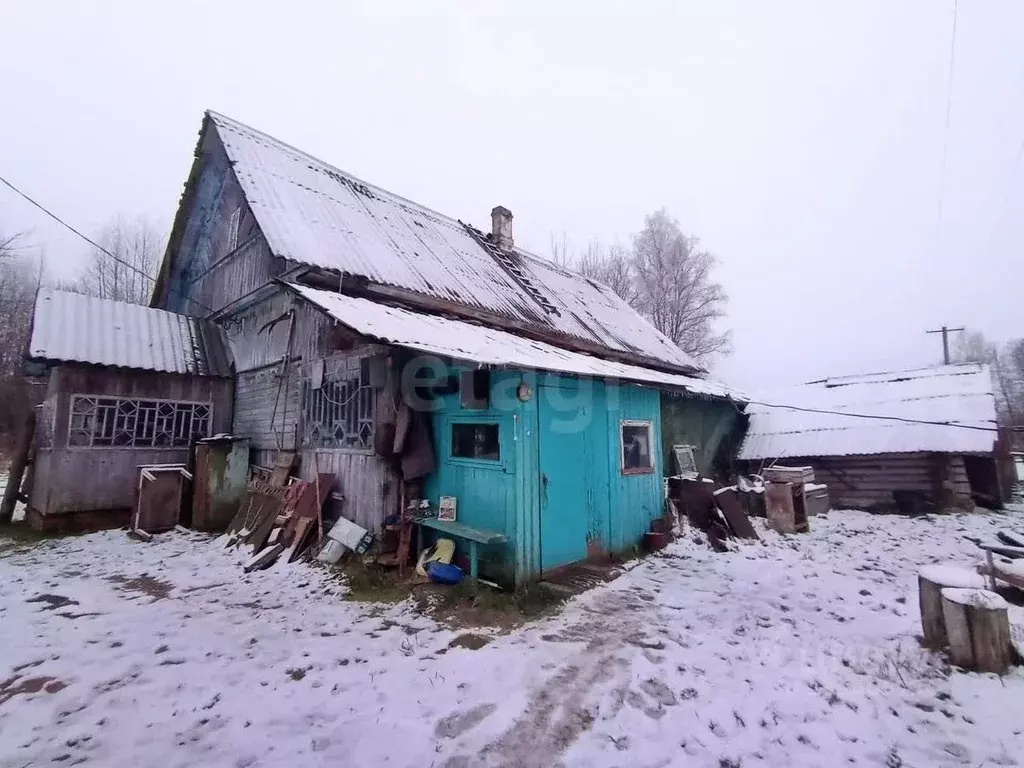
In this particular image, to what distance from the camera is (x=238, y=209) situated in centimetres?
1041

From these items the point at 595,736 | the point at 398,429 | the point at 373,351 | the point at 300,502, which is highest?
the point at 373,351

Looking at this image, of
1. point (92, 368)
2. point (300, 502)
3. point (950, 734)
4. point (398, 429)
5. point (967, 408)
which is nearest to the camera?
point (950, 734)

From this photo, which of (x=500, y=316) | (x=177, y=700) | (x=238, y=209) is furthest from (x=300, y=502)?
(x=238, y=209)

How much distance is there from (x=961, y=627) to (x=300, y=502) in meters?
7.73

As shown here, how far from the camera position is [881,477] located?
39.8 ft

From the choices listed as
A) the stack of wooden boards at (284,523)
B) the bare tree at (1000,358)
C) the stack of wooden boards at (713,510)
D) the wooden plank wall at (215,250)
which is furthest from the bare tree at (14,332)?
the bare tree at (1000,358)

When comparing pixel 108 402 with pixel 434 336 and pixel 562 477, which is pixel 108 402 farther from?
pixel 562 477

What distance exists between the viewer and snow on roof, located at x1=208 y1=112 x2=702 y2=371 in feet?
28.7

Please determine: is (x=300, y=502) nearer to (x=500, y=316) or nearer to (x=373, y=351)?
(x=373, y=351)

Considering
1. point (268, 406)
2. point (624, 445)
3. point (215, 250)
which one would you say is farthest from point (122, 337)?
point (624, 445)

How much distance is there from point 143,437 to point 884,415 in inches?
716

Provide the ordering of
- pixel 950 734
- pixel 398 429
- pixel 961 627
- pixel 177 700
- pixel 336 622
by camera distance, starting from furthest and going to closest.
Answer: pixel 398 429, pixel 336 622, pixel 961 627, pixel 177 700, pixel 950 734

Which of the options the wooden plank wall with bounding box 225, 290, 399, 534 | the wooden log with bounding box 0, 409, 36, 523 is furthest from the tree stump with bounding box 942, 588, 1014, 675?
the wooden log with bounding box 0, 409, 36, 523

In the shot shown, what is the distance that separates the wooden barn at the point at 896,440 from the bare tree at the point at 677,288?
10.2 meters
